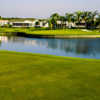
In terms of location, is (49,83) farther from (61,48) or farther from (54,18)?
(54,18)

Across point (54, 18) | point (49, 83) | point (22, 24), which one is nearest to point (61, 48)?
point (49, 83)

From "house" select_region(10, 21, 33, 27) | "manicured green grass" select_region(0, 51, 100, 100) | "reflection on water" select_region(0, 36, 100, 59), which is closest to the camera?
"manicured green grass" select_region(0, 51, 100, 100)

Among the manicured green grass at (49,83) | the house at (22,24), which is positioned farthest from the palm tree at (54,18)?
the manicured green grass at (49,83)

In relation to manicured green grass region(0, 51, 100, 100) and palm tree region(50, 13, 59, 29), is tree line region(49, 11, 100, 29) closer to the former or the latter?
palm tree region(50, 13, 59, 29)

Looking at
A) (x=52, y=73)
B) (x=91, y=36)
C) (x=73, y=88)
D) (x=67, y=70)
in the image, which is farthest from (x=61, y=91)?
(x=91, y=36)

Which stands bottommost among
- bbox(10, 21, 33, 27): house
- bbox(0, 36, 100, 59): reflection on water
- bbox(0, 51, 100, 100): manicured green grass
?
bbox(0, 36, 100, 59): reflection on water

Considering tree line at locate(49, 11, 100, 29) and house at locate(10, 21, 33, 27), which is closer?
tree line at locate(49, 11, 100, 29)

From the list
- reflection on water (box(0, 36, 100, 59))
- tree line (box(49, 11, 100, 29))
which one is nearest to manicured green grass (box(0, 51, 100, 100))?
reflection on water (box(0, 36, 100, 59))

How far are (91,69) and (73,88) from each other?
16.1 feet

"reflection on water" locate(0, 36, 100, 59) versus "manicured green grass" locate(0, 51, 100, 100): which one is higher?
"manicured green grass" locate(0, 51, 100, 100)

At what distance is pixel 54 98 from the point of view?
8852 millimetres

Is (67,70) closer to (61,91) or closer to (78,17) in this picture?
(61,91)

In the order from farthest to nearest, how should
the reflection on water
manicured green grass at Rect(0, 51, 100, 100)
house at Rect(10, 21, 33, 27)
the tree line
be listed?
house at Rect(10, 21, 33, 27) → the tree line → the reflection on water → manicured green grass at Rect(0, 51, 100, 100)

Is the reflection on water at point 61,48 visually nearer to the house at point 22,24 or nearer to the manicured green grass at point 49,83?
the manicured green grass at point 49,83
